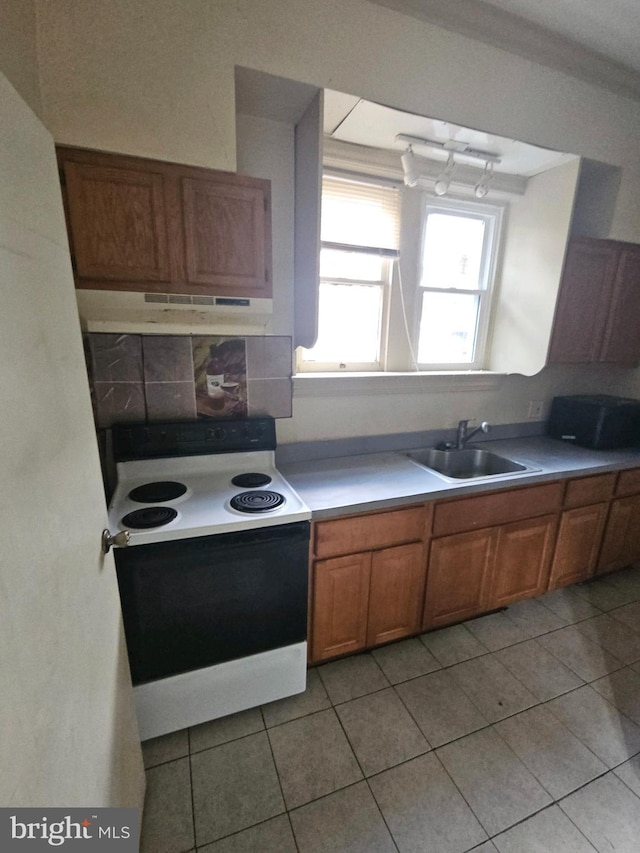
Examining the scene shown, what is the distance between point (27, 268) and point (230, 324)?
0.79 metres

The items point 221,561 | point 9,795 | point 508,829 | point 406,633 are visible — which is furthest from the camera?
point 406,633

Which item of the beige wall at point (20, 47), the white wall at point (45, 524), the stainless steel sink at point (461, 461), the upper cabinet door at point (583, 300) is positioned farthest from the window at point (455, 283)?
the white wall at point (45, 524)

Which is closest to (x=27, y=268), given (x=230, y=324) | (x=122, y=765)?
(x=230, y=324)

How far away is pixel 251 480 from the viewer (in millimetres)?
1645

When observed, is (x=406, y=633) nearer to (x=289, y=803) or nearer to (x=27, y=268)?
(x=289, y=803)

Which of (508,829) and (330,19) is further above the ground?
(330,19)

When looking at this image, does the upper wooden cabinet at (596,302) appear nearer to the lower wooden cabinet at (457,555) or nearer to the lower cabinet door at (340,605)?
the lower wooden cabinet at (457,555)

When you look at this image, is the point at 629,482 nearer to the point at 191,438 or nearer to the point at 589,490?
the point at 589,490

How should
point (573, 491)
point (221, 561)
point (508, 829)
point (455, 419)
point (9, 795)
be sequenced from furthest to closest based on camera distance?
point (455, 419), point (573, 491), point (221, 561), point (508, 829), point (9, 795)

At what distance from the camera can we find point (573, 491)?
81.0 inches

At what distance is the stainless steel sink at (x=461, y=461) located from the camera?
89.3 inches

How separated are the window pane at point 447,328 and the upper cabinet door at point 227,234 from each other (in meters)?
1.23

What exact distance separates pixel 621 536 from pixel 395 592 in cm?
163

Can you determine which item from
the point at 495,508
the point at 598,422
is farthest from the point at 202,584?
the point at 598,422
